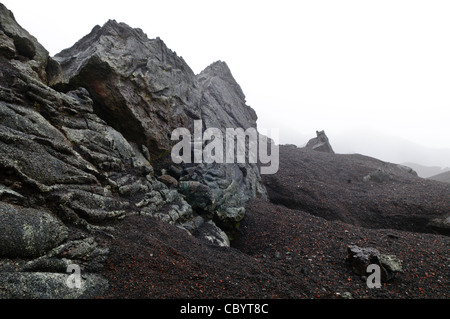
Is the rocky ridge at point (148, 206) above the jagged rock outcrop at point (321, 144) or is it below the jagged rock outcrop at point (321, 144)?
below

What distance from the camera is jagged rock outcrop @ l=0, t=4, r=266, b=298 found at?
Result: 6.52 m

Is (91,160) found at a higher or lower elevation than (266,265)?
higher

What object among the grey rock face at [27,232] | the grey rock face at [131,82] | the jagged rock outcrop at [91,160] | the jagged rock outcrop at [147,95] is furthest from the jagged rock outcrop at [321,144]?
the grey rock face at [27,232]

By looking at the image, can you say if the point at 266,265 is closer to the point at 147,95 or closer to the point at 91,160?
the point at 91,160

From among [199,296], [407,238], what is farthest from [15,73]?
[407,238]

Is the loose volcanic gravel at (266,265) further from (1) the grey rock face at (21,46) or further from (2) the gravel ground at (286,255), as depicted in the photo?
(1) the grey rock face at (21,46)

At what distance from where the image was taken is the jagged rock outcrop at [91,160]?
6523 mm

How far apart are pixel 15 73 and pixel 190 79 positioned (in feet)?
49.2

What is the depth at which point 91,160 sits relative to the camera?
10906 millimetres

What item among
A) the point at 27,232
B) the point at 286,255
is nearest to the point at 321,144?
the point at 286,255

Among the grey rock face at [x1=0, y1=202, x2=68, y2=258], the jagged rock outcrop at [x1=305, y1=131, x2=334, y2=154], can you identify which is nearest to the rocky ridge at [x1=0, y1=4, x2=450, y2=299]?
the grey rock face at [x1=0, y1=202, x2=68, y2=258]

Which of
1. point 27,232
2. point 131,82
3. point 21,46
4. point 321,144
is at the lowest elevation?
point 27,232

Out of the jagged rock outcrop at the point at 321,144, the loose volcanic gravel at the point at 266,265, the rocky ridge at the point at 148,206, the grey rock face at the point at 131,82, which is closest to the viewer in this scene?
the rocky ridge at the point at 148,206

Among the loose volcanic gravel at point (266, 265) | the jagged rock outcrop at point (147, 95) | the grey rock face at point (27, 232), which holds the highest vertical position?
the jagged rock outcrop at point (147, 95)
